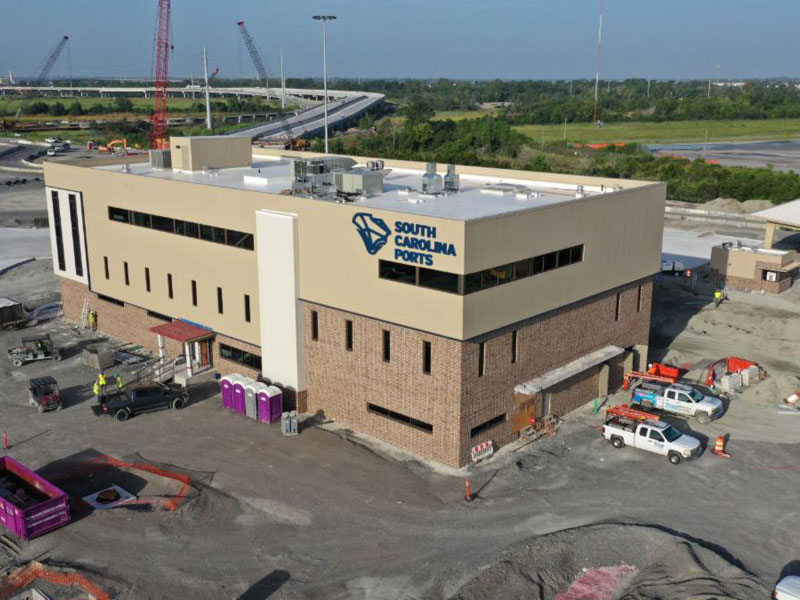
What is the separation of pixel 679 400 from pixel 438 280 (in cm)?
1400

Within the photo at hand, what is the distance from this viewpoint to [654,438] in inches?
1307

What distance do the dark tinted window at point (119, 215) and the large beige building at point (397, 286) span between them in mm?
196

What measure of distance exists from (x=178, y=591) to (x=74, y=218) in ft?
107

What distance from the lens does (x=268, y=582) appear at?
981 inches

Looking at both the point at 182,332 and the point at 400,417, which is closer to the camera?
the point at 400,417

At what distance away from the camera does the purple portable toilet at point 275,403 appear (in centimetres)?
3653

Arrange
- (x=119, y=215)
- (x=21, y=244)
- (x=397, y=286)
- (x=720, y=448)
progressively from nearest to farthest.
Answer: (x=397, y=286) → (x=720, y=448) → (x=119, y=215) → (x=21, y=244)

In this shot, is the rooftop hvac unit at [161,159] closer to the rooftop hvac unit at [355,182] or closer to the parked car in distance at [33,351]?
the parked car in distance at [33,351]

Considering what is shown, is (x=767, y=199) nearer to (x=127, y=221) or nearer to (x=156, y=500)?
(x=127, y=221)

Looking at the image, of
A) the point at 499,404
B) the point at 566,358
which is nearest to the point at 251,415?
the point at 499,404

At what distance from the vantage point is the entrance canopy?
34.4 m

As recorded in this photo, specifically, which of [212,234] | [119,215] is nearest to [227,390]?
[212,234]

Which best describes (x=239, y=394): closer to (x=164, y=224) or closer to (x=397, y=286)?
(x=397, y=286)

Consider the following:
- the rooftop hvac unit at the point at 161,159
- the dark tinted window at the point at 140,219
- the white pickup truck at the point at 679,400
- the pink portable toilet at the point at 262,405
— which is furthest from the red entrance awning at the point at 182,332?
the white pickup truck at the point at 679,400
